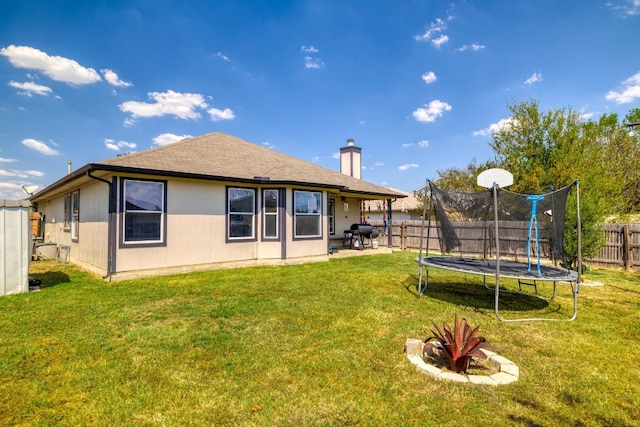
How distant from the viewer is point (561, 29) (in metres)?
10.3

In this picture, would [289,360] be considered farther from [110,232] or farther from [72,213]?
[72,213]

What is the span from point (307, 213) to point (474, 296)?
5789mm

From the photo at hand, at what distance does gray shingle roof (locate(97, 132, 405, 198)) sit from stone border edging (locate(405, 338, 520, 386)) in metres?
7.01

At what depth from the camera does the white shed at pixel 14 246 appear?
6.05 m

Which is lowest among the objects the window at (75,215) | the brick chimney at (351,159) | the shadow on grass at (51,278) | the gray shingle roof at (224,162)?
the shadow on grass at (51,278)

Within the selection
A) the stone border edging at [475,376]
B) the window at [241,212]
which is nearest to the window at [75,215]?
the window at [241,212]

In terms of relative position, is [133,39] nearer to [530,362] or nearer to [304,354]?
[304,354]

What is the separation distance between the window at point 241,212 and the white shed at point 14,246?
4.52 meters

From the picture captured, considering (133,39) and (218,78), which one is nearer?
(133,39)

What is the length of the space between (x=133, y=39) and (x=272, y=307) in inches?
545

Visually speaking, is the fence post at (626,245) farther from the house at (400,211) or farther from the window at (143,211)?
the house at (400,211)

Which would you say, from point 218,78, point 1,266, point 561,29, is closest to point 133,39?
point 218,78

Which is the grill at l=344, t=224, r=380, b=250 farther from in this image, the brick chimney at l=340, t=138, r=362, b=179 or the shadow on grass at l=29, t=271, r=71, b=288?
the shadow on grass at l=29, t=271, r=71, b=288

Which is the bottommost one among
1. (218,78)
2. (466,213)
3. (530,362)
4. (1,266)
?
(530,362)
